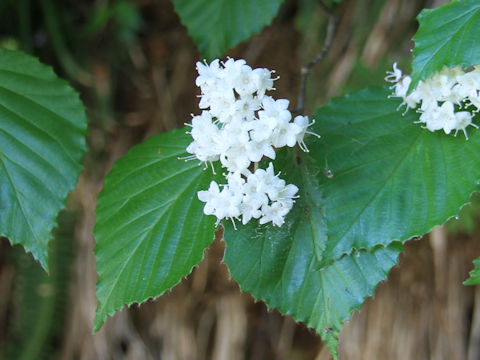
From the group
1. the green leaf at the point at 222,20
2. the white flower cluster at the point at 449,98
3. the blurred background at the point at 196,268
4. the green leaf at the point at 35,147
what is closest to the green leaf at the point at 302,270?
the white flower cluster at the point at 449,98

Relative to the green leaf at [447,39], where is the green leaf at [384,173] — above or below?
below

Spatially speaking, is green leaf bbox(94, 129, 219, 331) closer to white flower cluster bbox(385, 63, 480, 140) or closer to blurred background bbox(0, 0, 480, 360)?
white flower cluster bbox(385, 63, 480, 140)

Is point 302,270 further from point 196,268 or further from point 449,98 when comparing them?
point 196,268

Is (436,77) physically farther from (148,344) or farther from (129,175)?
(148,344)

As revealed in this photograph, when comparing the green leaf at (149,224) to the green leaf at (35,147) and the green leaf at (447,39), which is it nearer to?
the green leaf at (35,147)

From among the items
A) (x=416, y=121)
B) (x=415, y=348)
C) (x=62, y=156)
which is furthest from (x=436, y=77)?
(x=415, y=348)
